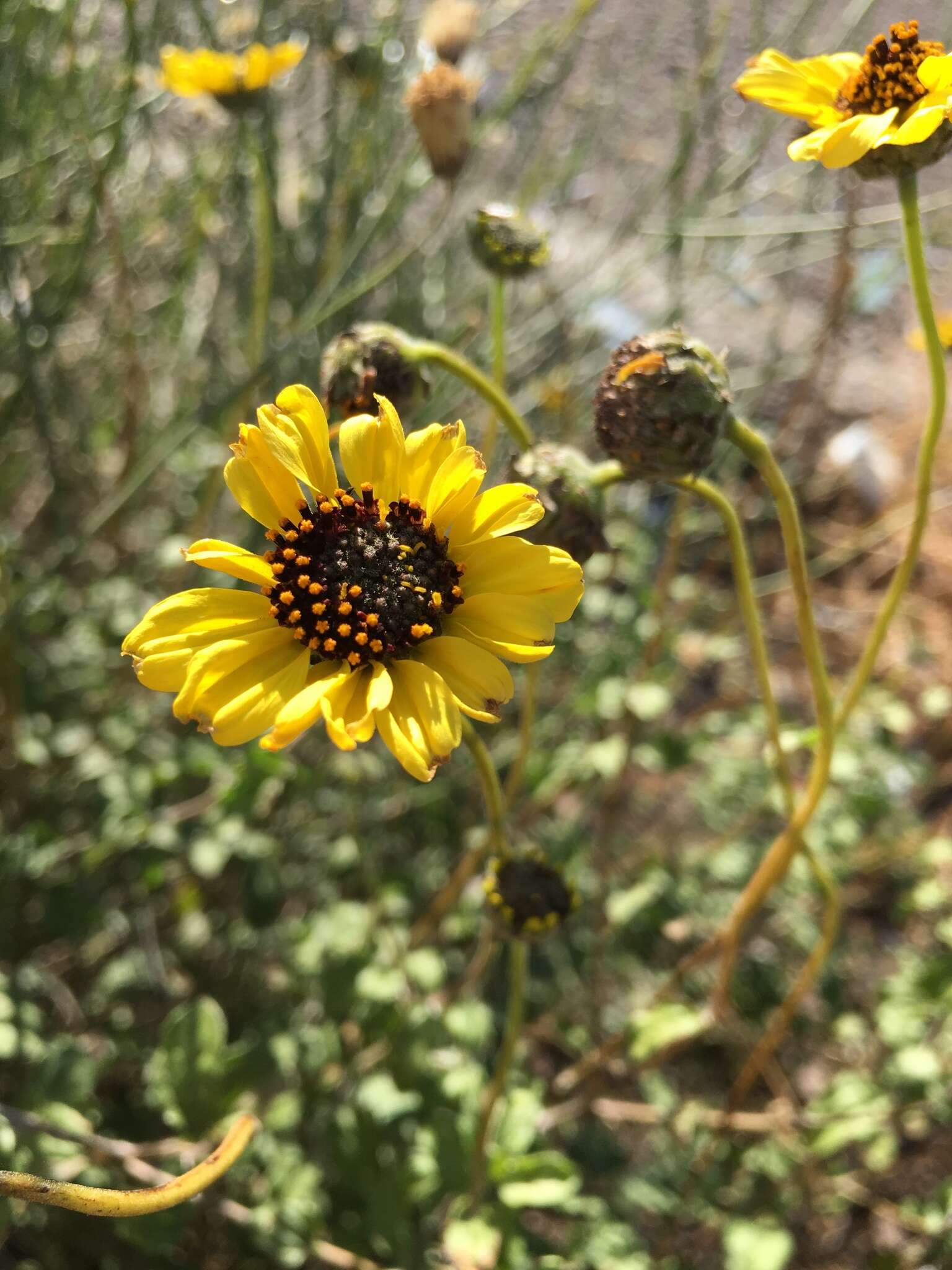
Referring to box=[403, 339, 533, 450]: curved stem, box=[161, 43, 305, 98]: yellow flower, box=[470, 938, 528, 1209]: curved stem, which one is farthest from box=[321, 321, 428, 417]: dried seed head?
box=[161, 43, 305, 98]: yellow flower

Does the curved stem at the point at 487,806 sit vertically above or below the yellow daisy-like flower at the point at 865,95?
below

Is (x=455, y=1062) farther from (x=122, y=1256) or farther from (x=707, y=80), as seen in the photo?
(x=707, y=80)

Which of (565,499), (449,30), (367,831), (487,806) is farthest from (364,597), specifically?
(449,30)

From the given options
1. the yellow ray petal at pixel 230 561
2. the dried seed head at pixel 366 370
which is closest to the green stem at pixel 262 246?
the dried seed head at pixel 366 370

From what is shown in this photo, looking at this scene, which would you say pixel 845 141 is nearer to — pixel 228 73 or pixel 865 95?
pixel 865 95

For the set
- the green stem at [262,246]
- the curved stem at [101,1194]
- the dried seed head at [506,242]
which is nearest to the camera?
the curved stem at [101,1194]

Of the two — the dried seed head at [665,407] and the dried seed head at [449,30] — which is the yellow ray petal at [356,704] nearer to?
the dried seed head at [665,407]

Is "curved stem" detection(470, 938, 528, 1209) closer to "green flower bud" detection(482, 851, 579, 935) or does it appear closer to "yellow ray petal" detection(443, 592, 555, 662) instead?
"green flower bud" detection(482, 851, 579, 935)
